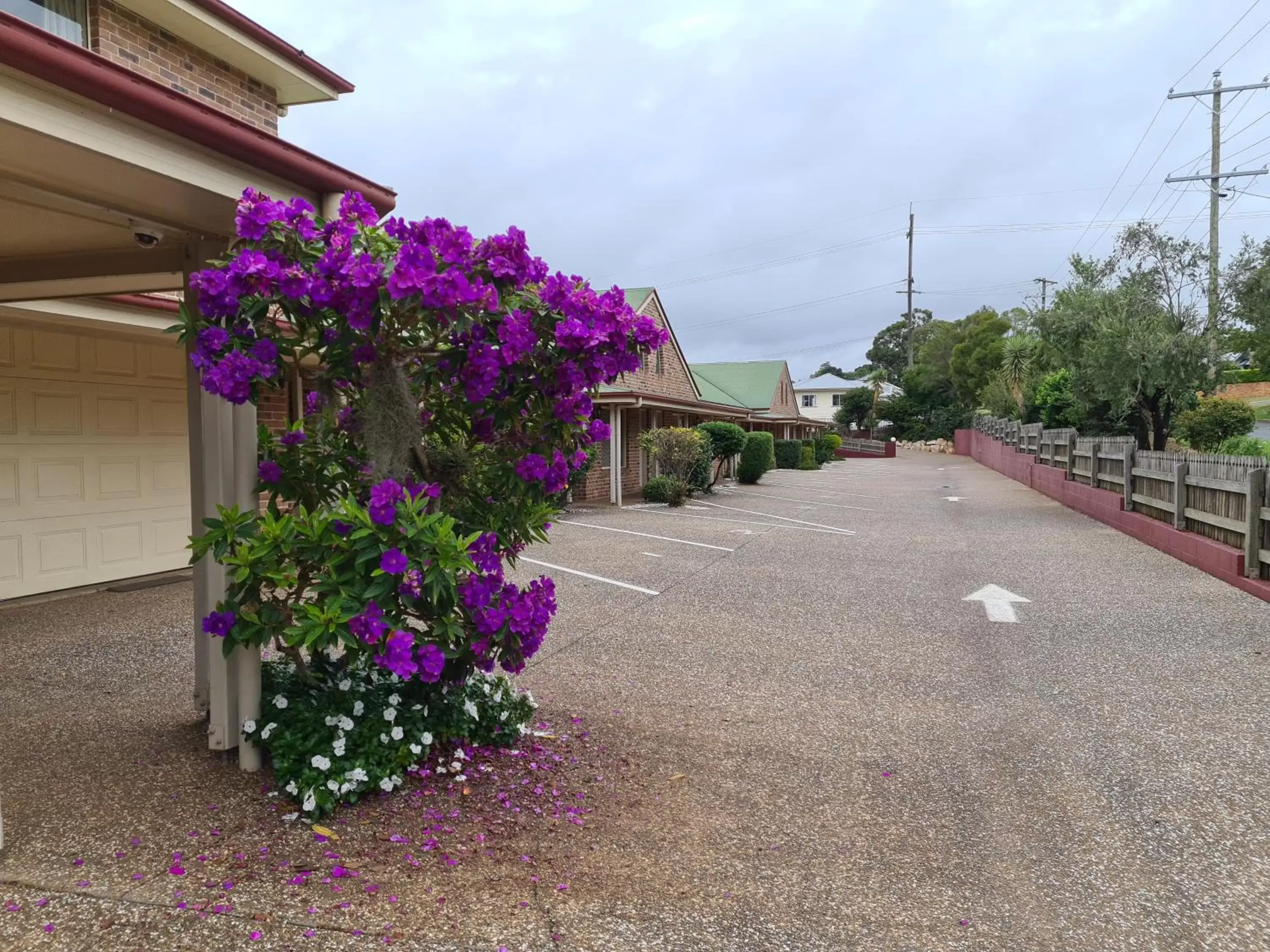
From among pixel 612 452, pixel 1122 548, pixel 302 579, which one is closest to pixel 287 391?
pixel 302 579

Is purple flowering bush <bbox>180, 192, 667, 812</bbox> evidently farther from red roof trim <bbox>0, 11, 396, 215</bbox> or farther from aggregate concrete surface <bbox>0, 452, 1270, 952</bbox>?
aggregate concrete surface <bbox>0, 452, 1270, 952</bbox>

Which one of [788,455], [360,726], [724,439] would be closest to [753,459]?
[724,439]

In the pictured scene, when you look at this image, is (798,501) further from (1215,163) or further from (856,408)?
(856,408)

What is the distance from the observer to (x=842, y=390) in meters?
80.8

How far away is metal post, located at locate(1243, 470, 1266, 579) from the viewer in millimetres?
8672

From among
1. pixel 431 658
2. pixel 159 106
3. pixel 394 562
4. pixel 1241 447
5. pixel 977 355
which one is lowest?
pixel 431 658

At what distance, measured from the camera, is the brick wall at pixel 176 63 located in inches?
337

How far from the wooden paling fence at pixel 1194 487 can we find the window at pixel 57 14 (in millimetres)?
11975

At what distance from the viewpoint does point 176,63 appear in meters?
9.47

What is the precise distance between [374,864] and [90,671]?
3569 millimetres

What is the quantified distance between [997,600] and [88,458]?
8.84 metres

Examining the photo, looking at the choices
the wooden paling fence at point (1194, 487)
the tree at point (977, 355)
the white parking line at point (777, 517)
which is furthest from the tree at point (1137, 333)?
the tree at point (977, 355)

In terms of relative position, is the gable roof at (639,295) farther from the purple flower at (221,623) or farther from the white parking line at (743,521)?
the purple flower at (221,623)

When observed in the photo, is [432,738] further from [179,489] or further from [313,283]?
[179,489]
